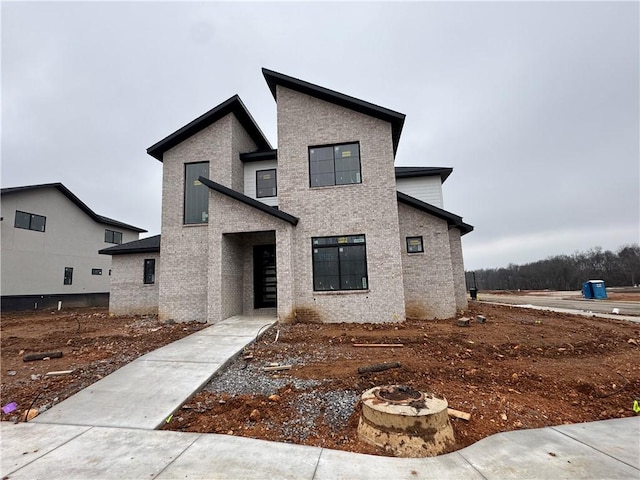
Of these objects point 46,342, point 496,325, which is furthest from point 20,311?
point 496,325

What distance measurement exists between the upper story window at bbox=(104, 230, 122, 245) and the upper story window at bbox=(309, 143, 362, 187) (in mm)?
23008

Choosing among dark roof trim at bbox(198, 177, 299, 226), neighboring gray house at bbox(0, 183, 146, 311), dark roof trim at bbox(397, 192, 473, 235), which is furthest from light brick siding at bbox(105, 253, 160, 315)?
dark roof trim at bbox(397, 192, 473, 235)

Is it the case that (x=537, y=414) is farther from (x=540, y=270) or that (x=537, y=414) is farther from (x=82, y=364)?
(x=540, y=270)

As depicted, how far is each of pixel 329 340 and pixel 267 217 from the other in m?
4.85

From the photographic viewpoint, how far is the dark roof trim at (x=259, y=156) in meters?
12.8

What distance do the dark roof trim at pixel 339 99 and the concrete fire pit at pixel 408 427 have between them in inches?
387

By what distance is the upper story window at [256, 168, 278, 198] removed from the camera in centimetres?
1309

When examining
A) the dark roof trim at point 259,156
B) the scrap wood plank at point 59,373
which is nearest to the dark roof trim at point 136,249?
the dark roof trim at point 259,156

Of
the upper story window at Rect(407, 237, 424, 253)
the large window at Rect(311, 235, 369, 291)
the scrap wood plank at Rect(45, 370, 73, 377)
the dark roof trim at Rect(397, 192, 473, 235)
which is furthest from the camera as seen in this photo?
the upper story window at Rect(407, 237, 424, 253)

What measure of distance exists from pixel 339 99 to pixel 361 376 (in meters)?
9.74

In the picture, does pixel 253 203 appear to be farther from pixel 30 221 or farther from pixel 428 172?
pixel 30 221

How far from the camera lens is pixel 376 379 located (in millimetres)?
5105

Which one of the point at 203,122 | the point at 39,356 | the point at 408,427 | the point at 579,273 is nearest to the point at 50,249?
the point at 203,122

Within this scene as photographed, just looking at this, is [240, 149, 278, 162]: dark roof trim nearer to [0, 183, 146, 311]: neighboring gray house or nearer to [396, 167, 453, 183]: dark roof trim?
[396, 167, 453, 183]: dark roof trim
